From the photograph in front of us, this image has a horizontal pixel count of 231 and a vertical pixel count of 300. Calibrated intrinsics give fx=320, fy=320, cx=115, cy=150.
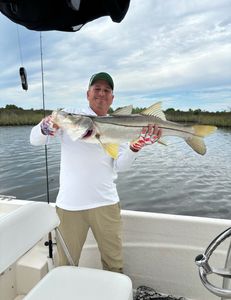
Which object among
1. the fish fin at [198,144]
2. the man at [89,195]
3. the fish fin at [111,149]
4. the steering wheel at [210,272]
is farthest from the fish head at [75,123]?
the steering wheel at [210,272]

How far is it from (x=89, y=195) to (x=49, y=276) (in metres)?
0.63

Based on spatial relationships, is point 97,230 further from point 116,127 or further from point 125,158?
point 116,127

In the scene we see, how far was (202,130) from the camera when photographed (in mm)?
2021

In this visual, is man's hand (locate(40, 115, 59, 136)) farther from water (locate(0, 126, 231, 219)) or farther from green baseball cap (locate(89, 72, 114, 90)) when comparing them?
water (locate(0, 126, 231, 219))

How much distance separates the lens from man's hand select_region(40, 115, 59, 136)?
216 cm

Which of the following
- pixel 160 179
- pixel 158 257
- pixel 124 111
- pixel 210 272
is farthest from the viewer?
pixel 160 179

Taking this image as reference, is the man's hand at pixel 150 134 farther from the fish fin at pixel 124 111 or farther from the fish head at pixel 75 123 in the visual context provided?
the fish head at pixel 75 123

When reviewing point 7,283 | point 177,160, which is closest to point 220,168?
point 177,160

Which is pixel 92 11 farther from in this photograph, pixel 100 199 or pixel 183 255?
pixel 183 255

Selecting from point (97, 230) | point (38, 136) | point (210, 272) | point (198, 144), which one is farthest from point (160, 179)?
point (210, 272)

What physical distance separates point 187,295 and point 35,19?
2481mm

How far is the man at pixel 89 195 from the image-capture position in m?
2.41

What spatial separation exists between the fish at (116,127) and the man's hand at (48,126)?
0.05m

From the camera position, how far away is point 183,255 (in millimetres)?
2766
